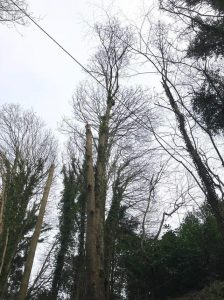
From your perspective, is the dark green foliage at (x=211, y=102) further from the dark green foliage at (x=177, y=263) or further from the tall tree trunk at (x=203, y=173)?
the dark green foliage at (x=177, y=263)

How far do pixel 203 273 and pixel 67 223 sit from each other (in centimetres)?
971

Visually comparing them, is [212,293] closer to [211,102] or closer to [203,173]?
[203,173]

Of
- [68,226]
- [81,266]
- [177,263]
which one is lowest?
[177,263]

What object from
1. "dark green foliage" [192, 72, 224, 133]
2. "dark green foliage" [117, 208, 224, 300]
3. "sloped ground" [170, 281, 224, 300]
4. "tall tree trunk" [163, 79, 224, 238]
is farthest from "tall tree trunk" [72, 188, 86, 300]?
"dark green foliage" [192, 72, 224, 133]

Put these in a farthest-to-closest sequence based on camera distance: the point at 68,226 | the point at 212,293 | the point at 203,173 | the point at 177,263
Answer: the point at 68,226 → the point at 177,263 → the point at 203,173 → the point at 212,293

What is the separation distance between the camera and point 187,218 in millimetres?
13984

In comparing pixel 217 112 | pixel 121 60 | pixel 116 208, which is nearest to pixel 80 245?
pixel 116 208

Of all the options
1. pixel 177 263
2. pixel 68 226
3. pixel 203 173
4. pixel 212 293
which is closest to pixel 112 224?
pixel 68 226

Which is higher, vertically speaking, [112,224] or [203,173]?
[112,224]

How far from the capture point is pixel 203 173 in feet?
33.6

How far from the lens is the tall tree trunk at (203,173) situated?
9516 mm

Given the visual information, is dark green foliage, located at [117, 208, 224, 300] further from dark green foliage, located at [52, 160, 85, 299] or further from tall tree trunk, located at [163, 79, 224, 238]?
dark green foliage, located at [52, 160, 85, 299]

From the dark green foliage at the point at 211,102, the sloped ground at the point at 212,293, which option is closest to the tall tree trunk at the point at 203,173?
the dark green foliage at the point at 211,102

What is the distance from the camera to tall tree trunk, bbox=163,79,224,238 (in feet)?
31.2
